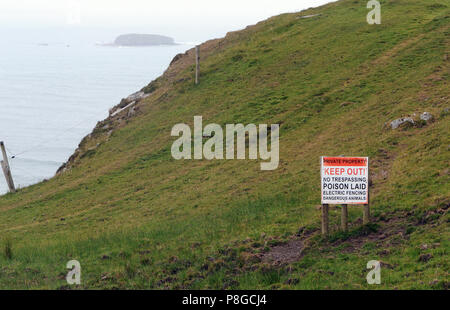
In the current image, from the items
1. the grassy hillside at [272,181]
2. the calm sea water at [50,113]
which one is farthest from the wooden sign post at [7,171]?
the calm sea water at [50,113]

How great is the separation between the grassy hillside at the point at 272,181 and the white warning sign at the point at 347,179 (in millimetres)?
1145

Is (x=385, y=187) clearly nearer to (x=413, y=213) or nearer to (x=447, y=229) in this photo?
(x=413, y=213)

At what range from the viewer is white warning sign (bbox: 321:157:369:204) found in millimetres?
16906

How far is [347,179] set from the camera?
1694 cm

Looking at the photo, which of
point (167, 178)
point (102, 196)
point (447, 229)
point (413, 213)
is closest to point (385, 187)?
point (413, 213)

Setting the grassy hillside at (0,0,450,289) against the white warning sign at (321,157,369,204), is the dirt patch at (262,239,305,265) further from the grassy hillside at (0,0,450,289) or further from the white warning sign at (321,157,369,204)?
the white warning sign at (321,157,369,204)

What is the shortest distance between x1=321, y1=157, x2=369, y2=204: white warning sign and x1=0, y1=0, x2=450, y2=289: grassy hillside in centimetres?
114

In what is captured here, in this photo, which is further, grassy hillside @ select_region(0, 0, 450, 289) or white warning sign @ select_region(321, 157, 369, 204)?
white warning sign @ select_region(321, 157, 369, 204)

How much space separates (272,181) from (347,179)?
8356 millimetres

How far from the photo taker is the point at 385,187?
20.3 meters

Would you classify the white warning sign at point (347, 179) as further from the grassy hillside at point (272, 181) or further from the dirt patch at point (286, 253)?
the dirt patch at point (286, 253)

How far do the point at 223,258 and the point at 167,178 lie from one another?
14.4 metres

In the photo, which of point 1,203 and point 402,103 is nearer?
point 402,103

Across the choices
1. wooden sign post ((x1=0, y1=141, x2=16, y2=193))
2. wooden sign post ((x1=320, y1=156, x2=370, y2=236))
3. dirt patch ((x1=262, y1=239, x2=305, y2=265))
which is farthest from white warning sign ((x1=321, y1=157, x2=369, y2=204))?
wooden sign post ((x1=0, y1=141, x2=16, y2=193))
